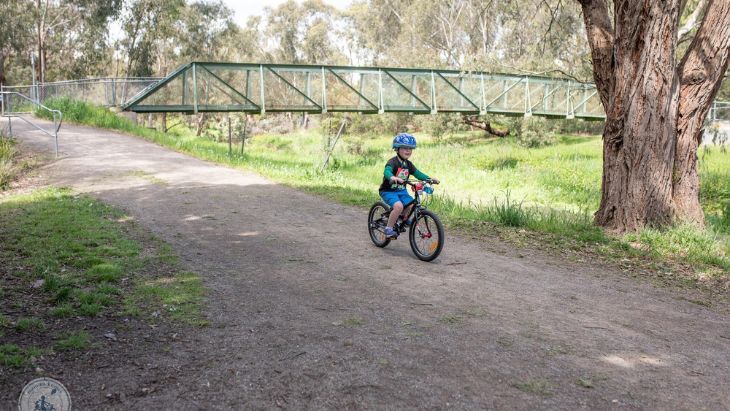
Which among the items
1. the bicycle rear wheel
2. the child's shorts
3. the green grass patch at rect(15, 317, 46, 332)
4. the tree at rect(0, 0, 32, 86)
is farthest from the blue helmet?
the tree at rect(0, 0, 32, 86)

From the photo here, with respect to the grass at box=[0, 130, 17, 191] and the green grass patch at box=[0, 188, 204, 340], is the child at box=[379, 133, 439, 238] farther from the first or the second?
the grass at box=[0, 130, 17, 191]

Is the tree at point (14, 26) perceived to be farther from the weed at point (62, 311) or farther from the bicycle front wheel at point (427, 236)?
the weed at point (62, 311)

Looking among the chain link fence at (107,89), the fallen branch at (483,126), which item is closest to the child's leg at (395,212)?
the chain link fence at (107,89)

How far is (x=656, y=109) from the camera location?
834 centimetres

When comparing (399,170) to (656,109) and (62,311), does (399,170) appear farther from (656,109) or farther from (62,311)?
(656,109)

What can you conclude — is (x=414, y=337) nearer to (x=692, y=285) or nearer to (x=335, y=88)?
(x=692, y=285)

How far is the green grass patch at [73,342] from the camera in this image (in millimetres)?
3969

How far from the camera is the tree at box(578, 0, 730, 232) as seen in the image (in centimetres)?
829

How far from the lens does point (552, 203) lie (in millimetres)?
13750

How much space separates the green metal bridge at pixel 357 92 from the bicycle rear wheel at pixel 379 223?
10.2 metres

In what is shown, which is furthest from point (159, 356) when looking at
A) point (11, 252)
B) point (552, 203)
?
point (552, 203)

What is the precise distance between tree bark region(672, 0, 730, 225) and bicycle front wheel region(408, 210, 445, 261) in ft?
13.7

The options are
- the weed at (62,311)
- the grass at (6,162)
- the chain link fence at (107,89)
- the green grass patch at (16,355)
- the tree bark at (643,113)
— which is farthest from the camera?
the chain link fence at (107,89)

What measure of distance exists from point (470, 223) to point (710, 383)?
5790 mm
